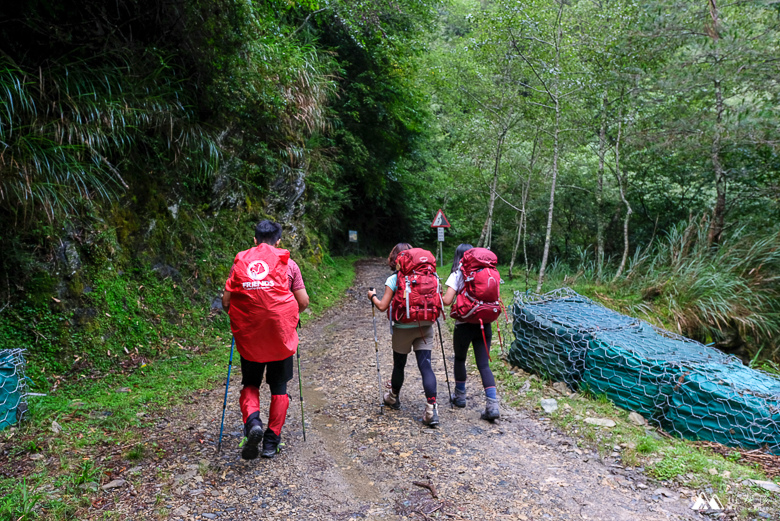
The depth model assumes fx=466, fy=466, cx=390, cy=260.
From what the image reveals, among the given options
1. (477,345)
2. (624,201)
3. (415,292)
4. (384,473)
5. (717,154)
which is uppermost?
(717,154)

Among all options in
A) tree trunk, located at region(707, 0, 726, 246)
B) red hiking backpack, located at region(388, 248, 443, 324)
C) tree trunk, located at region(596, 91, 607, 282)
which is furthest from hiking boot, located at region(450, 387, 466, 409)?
tree trunk, located at region(596, 91, 607, 282)

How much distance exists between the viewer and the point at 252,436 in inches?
138

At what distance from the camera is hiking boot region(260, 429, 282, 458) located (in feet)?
12.1

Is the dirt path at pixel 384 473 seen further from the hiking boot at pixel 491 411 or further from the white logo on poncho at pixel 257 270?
the white logo on poncho at pixel 257 270

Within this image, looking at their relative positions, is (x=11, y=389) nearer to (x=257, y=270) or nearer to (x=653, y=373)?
(x=257, y=270)

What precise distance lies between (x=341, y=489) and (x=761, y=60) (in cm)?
1026

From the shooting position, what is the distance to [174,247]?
723 centimetres

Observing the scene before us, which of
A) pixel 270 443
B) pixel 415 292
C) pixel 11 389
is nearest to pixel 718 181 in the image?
pixel 415 292

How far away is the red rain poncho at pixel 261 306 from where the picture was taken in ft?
11.2

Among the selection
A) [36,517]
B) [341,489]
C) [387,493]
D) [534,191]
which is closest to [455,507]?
[387,493]

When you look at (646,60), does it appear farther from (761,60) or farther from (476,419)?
(476,419)

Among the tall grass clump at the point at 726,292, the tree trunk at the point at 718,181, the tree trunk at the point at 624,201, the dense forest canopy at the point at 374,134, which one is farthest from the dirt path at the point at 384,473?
the tree trunk at the point at 718,181

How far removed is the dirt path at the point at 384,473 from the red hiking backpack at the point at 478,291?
1.06 metres

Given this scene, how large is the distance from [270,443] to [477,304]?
2.14 m
